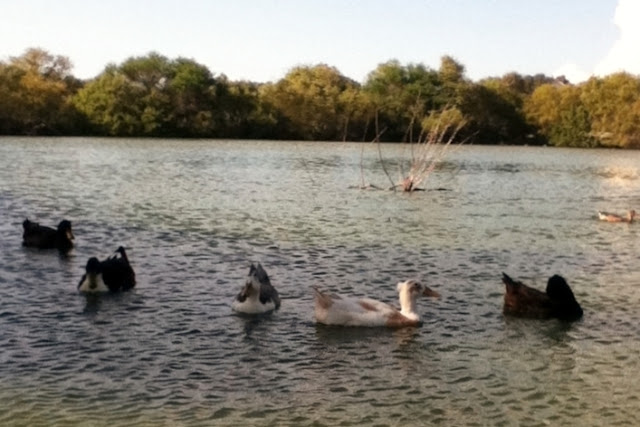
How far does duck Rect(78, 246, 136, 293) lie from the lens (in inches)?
593

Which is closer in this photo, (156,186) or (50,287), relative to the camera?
(50,287)

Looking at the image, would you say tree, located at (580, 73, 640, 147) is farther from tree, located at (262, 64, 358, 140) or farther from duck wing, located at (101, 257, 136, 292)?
duck wing, located at (101, 257, 136, 292)

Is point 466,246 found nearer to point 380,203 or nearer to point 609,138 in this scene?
point 380,203

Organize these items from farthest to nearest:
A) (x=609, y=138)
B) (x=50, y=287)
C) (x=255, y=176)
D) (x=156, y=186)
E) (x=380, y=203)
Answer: (x=609, y=138) < (x=255, y=176) < (x=156, y=186) < (x=380, y=203) < (x=50, y=287)

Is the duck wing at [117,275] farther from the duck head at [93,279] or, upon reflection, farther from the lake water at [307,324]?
the lake water at [307,324]

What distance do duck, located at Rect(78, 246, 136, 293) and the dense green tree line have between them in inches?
3141

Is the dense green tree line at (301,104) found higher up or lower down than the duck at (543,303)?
higher up

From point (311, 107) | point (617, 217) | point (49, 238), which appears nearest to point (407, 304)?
point (49, 238)

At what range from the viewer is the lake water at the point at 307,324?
384 inches

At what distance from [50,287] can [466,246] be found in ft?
34.9

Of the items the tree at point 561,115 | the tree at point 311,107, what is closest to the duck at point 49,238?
the tree at point 311,107

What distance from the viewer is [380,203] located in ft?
110

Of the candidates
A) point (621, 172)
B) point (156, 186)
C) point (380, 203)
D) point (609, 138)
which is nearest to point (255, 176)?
point (156, 186)

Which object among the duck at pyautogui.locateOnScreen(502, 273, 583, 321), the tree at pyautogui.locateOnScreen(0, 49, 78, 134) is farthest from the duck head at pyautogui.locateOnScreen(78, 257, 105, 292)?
the tree at pyautogui.locateOnScreen(0, 49, 78, 134)
